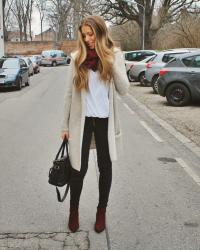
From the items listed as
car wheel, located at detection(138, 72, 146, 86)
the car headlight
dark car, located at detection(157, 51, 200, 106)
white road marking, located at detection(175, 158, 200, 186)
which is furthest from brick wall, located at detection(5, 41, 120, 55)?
white road marking, located at detection(175, 158, 200, 186)

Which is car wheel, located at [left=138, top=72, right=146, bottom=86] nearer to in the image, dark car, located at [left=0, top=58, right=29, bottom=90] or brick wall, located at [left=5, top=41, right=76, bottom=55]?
dark car, located at [left=0, top=58, right=29, bottom=90]

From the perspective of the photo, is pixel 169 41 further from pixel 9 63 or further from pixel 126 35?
pixel 9 63

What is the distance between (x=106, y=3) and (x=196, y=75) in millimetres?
39151

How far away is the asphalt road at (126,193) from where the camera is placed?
4164 millimetres

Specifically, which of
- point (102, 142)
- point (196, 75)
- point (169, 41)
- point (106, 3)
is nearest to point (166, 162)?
point (102, 142)

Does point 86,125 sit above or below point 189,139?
above

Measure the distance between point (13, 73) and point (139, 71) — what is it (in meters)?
5.96

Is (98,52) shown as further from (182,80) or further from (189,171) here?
(182,80)

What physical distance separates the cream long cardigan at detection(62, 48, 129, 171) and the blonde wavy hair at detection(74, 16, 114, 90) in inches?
2.5

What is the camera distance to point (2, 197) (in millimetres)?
5230

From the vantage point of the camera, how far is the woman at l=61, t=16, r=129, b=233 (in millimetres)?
3799

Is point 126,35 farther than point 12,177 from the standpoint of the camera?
Yes

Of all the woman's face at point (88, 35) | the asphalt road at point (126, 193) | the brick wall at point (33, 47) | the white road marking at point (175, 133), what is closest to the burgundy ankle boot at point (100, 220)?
the asphalt road at point (126, 193)

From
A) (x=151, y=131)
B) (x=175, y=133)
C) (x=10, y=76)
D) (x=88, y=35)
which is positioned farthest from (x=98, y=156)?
(x=10, y=76)
